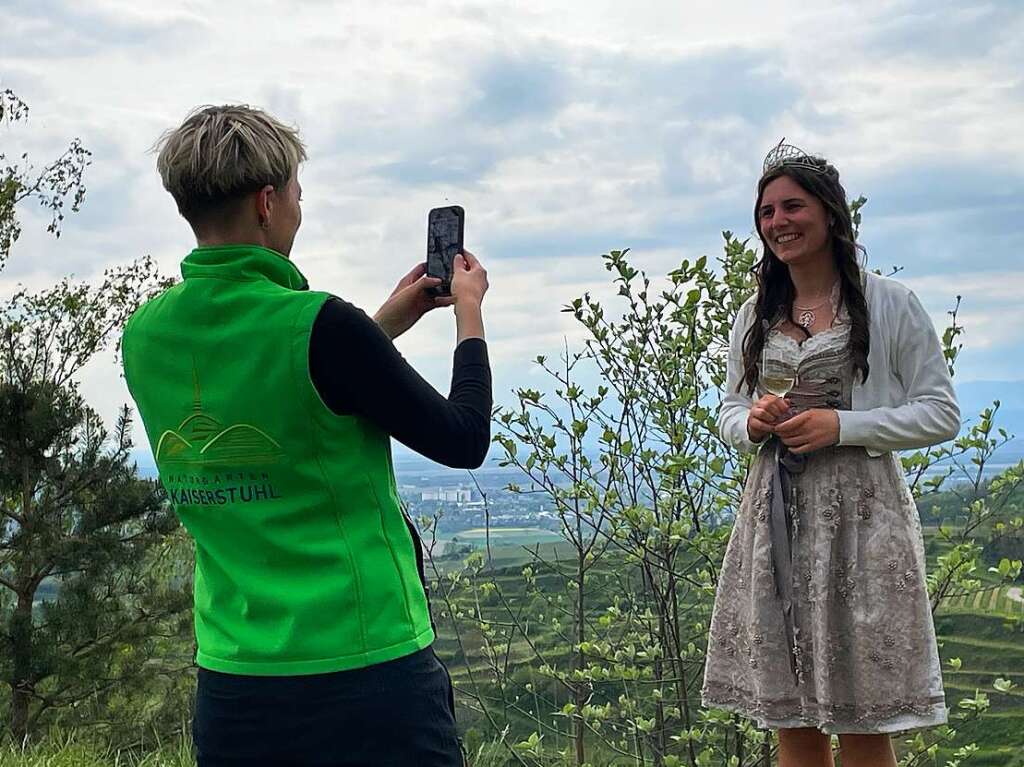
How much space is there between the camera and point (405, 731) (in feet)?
4.97

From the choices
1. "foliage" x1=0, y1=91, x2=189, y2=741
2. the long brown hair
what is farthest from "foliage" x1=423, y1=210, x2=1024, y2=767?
"foliage" x1=0, y1=91, x2=189, y2=741

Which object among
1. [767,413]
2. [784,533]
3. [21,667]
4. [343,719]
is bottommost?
[21,667]

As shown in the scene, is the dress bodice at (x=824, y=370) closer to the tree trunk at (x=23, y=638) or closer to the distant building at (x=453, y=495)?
the distant building at (x=453, y=495)

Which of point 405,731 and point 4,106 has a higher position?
point 4,106

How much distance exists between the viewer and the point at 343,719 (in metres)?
1.51

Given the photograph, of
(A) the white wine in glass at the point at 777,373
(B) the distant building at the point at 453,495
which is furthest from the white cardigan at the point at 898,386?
(B) the distant building at the point at 453,495

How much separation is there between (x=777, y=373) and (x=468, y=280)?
97cm

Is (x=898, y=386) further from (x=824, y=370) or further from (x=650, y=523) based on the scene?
(x=650, y=523)

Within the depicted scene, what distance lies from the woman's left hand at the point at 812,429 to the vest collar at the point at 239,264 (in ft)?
3.85

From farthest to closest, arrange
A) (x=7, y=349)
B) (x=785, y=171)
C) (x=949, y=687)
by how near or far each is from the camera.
→ 1. (x=7, y=349)
2. (x=949, y=687)
3. (x=785, y=171)

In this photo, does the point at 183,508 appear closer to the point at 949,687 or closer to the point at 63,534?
the point at 949,687

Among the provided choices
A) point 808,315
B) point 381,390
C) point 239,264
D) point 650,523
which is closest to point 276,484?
point 381,390

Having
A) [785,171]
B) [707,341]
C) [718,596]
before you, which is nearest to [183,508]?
[718,596]

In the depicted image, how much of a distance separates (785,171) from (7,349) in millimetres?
5164
